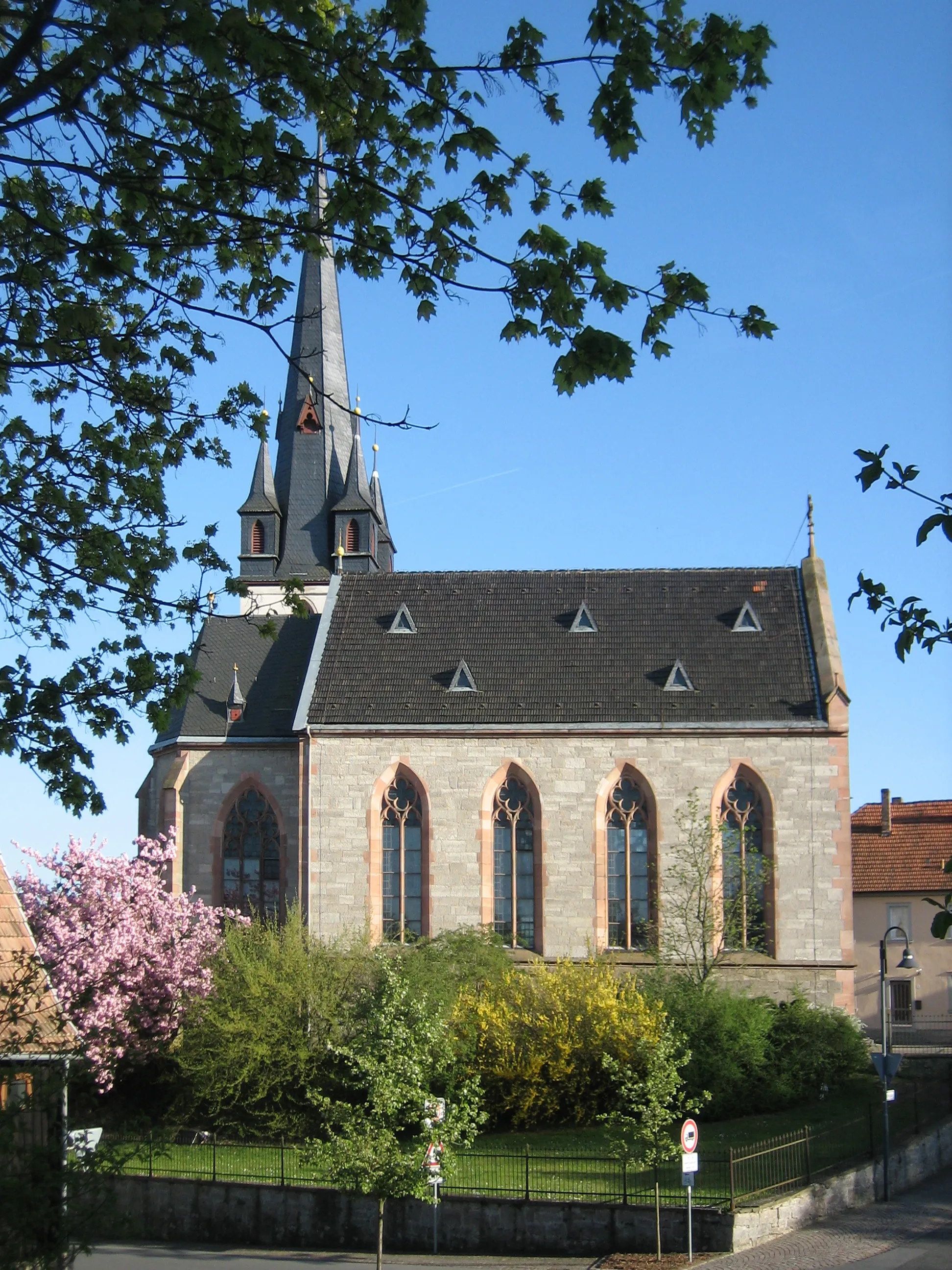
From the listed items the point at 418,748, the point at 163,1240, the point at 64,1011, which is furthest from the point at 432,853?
the point at 64,1011

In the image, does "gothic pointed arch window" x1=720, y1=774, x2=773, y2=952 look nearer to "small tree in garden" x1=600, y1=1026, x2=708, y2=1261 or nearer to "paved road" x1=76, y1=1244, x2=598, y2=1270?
"small tree in garden" x1=600, y1=1026, x2=708, y2=1261

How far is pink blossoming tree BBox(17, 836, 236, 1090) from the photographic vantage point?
3288 cm

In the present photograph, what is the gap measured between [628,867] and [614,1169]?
468 inches

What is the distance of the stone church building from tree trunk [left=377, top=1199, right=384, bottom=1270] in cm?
1223

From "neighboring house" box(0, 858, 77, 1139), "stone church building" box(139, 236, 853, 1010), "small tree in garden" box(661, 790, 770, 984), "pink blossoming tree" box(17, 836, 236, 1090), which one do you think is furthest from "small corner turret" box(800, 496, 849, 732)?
"neighboring house" box(0, 858, 77, 1139)

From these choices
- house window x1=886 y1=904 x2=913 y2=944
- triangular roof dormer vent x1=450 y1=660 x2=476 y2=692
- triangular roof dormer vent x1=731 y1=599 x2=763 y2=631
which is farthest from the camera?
house window x1=886 y1=904 x2=913 y2=944

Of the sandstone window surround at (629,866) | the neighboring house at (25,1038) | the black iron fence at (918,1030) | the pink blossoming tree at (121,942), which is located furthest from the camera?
the black iron fence at (918,1030)

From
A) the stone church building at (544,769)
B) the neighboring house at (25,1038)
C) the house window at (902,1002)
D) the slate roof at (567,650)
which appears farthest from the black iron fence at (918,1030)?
the neighboring house at (25,1038)

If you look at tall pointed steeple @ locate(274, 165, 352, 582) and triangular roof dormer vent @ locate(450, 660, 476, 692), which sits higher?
tall pointed steeple @ locate(274, 165, 352, 582)

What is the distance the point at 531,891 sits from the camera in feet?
121

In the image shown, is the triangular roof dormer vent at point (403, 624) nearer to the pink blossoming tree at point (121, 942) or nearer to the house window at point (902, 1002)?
the pink blossoming tree at point (121, 942)

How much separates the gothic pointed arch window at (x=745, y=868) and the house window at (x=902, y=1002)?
669 inches

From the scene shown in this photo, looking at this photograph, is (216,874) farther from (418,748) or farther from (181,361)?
(181,361)

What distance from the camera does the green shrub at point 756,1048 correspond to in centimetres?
3055
